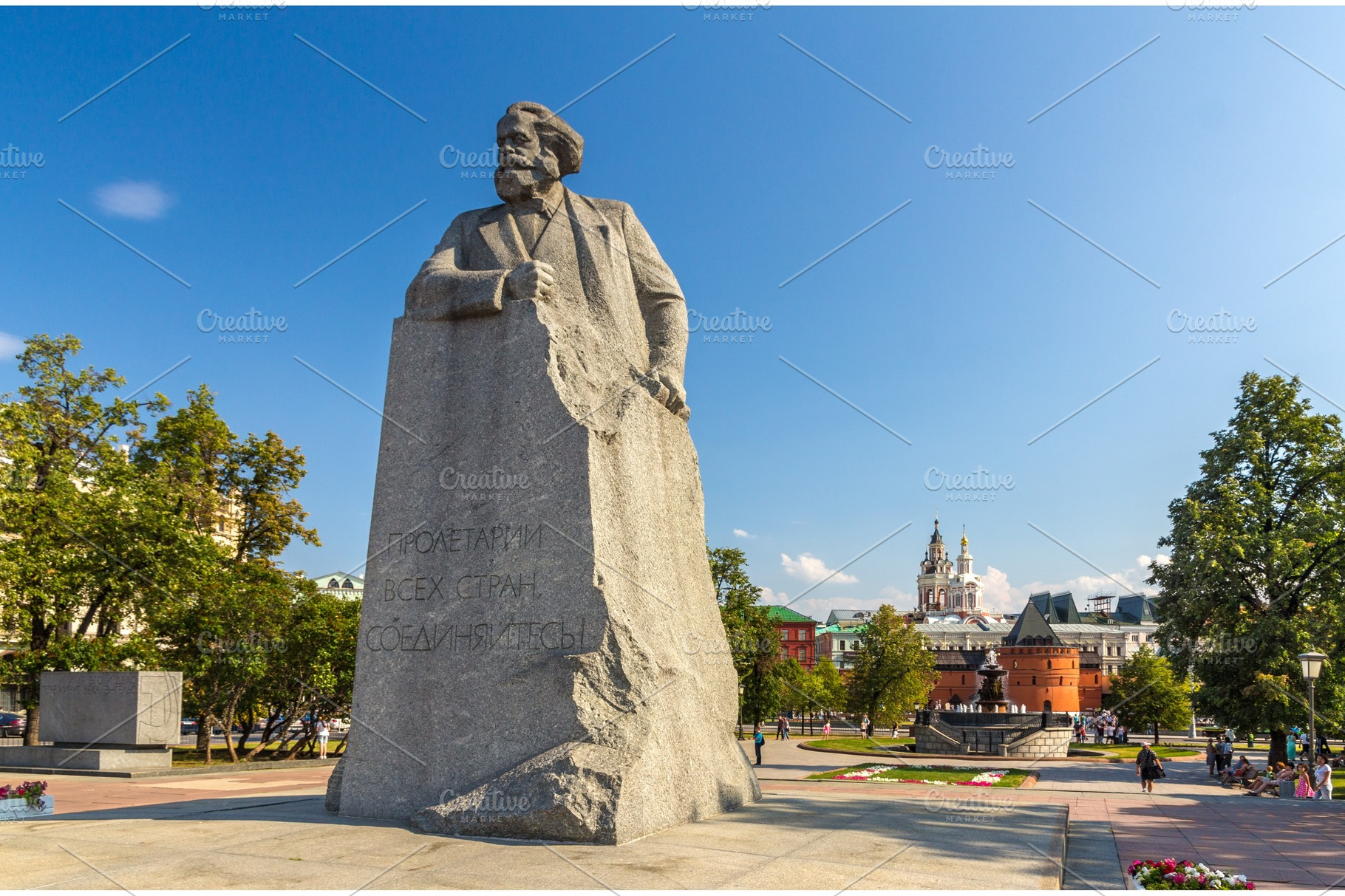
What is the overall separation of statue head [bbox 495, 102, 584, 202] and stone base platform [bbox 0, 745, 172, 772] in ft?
63.9

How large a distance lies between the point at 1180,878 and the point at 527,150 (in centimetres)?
869

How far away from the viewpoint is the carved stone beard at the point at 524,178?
984 cm

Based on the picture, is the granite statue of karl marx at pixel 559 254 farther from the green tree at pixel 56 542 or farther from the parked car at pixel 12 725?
the parked car at pixel 12 725

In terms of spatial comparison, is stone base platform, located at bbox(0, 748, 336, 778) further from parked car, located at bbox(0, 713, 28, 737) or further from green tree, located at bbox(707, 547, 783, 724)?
green tree, located at bbox(707, 547, 783, 724)

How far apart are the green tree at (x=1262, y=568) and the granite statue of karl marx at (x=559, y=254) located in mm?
25011

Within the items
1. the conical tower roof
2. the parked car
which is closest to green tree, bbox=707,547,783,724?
the parked car

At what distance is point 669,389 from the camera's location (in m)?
10.0

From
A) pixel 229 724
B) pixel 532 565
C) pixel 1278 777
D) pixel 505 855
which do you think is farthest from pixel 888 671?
pixel 505 855

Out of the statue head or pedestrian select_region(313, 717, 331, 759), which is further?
pedestrian select_region(313, 717, 331, 759)

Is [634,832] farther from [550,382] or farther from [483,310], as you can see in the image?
[483,310]

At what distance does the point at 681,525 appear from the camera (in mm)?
10180

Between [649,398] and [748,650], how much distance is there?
30.2 m

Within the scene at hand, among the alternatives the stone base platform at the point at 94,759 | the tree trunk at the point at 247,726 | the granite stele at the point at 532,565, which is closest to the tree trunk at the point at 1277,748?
the granite stele at the point at 532,565

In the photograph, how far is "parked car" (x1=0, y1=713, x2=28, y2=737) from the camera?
129ft
